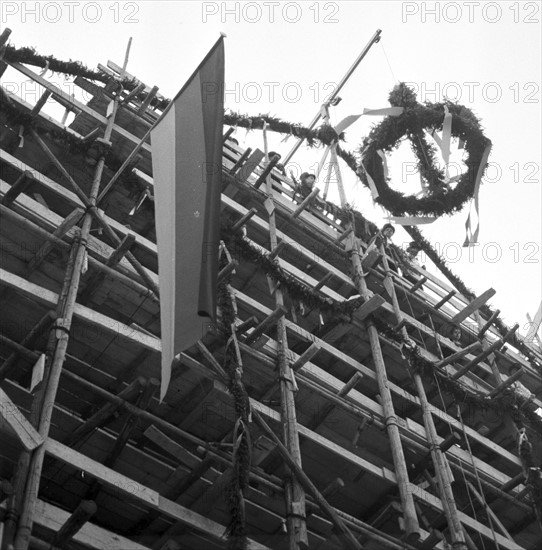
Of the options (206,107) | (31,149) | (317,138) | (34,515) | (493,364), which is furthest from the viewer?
(317,138)

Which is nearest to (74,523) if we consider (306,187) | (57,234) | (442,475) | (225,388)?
(225,388)

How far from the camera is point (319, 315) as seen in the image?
1135cm

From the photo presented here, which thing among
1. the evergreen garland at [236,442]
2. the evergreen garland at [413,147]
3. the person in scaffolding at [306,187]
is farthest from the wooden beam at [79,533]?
the person in scaffolding at [306,187]

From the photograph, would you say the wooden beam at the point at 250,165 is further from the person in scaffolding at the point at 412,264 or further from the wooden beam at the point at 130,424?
the wooden beam at the point at 130,424

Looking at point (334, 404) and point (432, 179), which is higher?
point (432, 179)

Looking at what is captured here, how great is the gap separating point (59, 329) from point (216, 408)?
7.22ft

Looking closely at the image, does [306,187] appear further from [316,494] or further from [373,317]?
[316,494]

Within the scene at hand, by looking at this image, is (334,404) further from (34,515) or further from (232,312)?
(34,515)

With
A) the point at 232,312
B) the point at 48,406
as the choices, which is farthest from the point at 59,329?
the point at 232,312

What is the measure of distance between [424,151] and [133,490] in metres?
9.00

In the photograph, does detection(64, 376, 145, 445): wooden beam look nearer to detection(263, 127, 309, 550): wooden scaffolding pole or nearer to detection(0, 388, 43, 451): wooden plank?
detection(0, 388, 43, 451): wooden plank

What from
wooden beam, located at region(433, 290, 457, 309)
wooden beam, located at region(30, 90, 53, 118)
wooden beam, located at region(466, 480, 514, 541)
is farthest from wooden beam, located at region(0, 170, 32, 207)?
wooden beam, located at region(433, 290, 457, 309)

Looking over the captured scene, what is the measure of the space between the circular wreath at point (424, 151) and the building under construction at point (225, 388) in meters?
1.24

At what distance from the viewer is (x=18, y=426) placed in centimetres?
670
